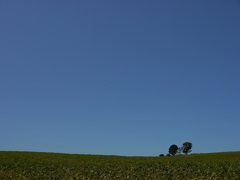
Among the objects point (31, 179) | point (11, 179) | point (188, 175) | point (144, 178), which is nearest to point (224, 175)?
point (188, 175)

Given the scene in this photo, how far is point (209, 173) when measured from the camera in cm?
2420

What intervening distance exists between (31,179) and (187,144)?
143 m

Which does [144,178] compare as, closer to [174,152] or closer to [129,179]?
[129,179]

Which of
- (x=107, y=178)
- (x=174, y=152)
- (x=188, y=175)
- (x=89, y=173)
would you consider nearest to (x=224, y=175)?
(x=188, y=175)

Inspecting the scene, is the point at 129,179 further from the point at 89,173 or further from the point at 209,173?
the point at 209,173

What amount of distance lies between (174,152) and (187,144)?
8.40 m

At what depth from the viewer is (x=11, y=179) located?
23.8m

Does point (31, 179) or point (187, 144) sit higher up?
point (187, 144)

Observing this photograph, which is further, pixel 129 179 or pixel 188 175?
pixel 188 175

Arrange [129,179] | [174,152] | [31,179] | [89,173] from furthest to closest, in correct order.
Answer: [174,152]
[89,173]
[31,179]
[129,179]

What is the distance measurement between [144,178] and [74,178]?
4.95 metres

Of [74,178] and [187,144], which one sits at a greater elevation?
[187,144]

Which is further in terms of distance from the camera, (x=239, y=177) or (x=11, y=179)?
(x=11, y=179)

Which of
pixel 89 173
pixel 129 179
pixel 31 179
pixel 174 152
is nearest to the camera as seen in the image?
pixel 129 179
